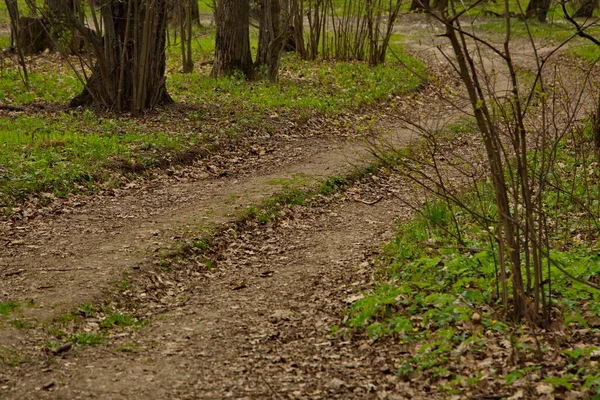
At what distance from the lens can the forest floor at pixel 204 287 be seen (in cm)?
489

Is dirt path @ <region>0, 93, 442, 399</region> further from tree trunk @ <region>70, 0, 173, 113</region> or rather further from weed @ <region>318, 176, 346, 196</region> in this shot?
tree trunk @ <region>70, 0, 173, 113</region>

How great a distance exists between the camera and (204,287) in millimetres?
6824

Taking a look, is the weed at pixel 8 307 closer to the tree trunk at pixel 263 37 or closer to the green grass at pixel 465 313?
the green grass at pixel 465 313

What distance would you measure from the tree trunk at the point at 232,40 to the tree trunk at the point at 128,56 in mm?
3034

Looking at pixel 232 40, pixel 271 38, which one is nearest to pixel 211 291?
pixel 232 40

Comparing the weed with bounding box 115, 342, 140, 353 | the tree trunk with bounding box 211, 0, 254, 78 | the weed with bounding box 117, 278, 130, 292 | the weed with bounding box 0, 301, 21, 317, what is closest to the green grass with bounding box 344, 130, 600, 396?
the weed with bounding box 115, 342, 140, 353

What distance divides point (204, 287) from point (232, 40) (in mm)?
9403

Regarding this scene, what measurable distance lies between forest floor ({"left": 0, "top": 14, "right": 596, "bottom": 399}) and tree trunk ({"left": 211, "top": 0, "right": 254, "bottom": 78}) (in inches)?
205

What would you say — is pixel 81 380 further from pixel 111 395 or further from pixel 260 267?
pixel 260 267

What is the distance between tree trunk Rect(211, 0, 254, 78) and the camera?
15.0 m

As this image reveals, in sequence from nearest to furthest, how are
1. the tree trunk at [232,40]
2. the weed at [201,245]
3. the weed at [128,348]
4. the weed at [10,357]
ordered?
the weed at [10,357] < the weed at [128,348] < the weed at [201,245] < the tree trunk at [232,40]

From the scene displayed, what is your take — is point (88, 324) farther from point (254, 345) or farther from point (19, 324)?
point (254, 345)

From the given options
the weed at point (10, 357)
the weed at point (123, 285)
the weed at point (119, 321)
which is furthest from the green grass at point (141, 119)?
the weed at point (10, 357)

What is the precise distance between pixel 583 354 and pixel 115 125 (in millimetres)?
8281
